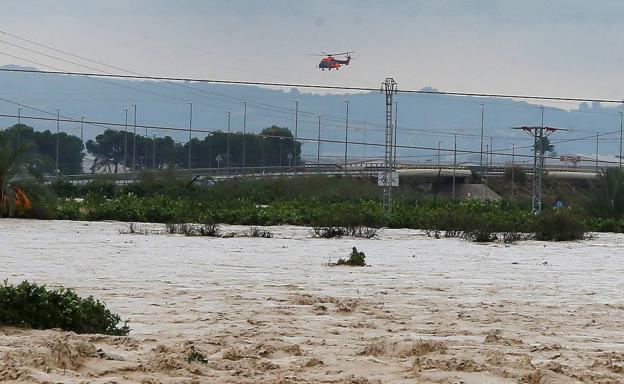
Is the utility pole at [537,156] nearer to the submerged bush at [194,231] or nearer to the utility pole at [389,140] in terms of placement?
the utility pole at [389,140]

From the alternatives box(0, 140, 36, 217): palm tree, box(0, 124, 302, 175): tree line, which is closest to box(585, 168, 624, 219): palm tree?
box(0, 140, 36, 217): palm tree

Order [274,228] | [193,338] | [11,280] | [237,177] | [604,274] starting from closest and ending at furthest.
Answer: [193,338] < [11,280] < [604,274] < [274,228] < [237,177]

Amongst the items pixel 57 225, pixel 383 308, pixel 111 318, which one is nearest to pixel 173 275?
pixel 383 308

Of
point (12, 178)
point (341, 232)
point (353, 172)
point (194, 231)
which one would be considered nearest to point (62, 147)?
point (353, 172)

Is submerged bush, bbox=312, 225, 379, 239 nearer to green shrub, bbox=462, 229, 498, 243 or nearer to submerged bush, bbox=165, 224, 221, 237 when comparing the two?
green shrub, bbox=462, 229, 498, 243

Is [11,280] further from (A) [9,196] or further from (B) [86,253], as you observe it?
(A) [9,196]

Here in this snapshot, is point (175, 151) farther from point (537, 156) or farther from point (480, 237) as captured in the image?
point (480, 237)
